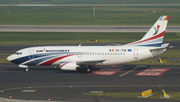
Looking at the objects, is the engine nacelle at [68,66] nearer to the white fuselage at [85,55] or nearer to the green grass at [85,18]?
the white fuselage at [85,55]

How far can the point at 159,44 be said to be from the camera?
43875 mm

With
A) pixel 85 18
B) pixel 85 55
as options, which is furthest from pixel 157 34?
pixel 85 18

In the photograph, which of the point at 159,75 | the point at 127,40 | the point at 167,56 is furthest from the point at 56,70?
the point at 127,40

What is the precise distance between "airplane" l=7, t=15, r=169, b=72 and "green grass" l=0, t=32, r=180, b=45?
3113cm

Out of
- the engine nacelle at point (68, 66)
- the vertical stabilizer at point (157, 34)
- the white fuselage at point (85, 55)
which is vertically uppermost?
the vertical stabilizer at point (157, 34)

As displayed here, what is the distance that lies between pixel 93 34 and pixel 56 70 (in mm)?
42477


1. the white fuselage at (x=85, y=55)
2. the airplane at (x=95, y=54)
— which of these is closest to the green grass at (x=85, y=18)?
the airplane at (x=95, y=54)

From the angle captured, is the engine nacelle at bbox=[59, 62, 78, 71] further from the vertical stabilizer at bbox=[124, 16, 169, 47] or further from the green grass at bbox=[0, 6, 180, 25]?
the green grass at bbox=[0, 6, 180, 25]

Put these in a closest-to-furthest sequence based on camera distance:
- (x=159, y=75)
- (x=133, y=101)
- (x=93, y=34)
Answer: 1. (x=133, y=101)
2. (x=159, y=75)
3. (x=93, y=34)

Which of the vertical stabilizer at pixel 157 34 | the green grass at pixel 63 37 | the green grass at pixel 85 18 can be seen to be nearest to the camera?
the vertical stabilizer at pixel 157 34

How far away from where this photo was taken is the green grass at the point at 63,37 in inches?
3022

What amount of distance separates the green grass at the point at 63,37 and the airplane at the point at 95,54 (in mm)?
31132

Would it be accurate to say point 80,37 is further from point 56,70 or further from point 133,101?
point 133,101

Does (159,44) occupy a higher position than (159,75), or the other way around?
(159,44)
